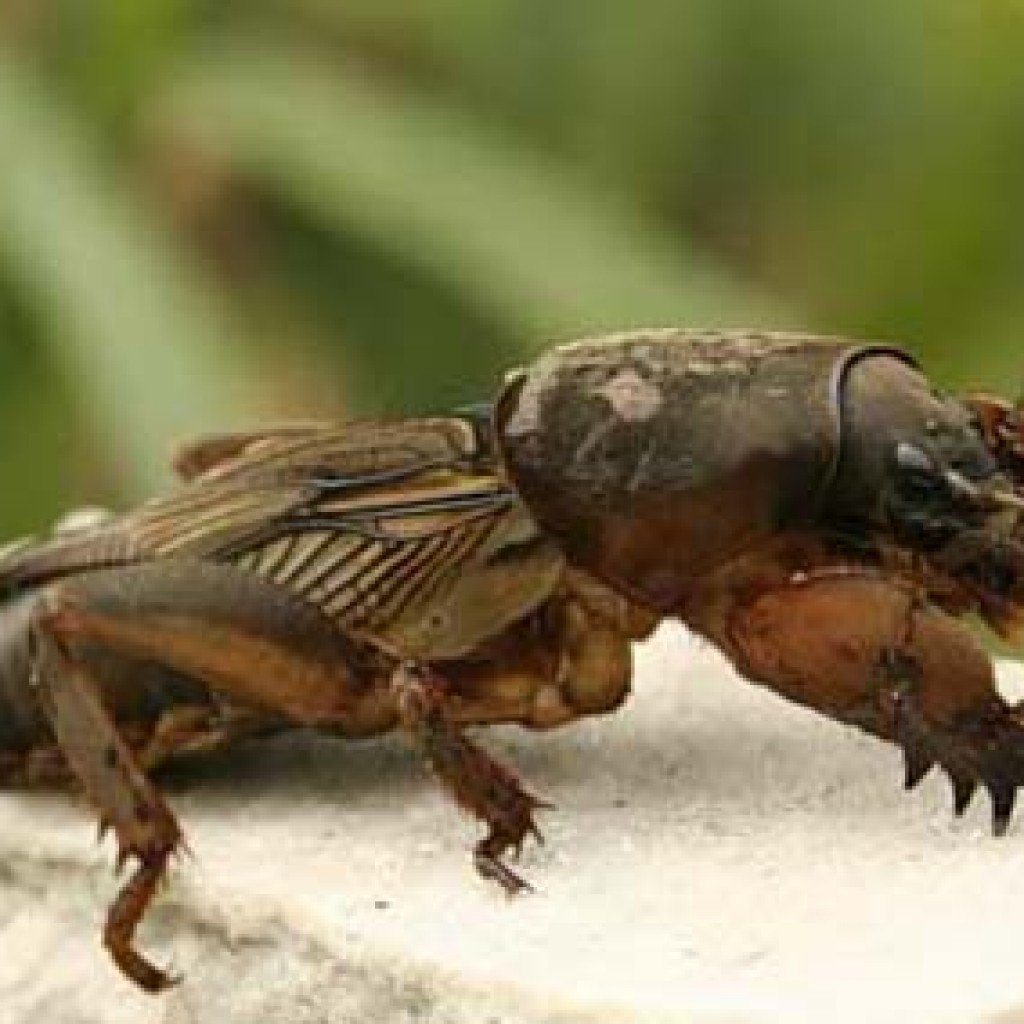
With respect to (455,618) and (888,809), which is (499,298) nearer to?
(455,618)

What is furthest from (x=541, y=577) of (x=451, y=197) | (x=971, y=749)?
(x=451, y=197)

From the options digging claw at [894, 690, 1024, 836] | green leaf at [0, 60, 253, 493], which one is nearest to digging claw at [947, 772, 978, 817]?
digging claw at [894, 690, 1024, 836]

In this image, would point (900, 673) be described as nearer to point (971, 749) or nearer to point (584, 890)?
point (971, 749)

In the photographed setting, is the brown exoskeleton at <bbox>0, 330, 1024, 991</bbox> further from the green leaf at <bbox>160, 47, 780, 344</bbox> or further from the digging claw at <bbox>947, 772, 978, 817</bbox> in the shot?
the green leaf at <bbox>160, 47, 780, 344</bbox>

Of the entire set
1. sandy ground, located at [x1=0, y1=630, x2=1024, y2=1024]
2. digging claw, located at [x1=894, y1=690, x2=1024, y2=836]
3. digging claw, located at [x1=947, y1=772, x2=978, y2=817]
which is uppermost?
digging claw, located at [x1=894, y1=690, x2=1024, y2=836]

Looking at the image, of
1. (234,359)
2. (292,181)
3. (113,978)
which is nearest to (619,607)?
(113,978)

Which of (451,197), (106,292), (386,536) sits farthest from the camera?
→ (451,197)

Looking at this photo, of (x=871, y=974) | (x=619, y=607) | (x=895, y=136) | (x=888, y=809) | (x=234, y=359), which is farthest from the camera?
(x=895, y=136)
